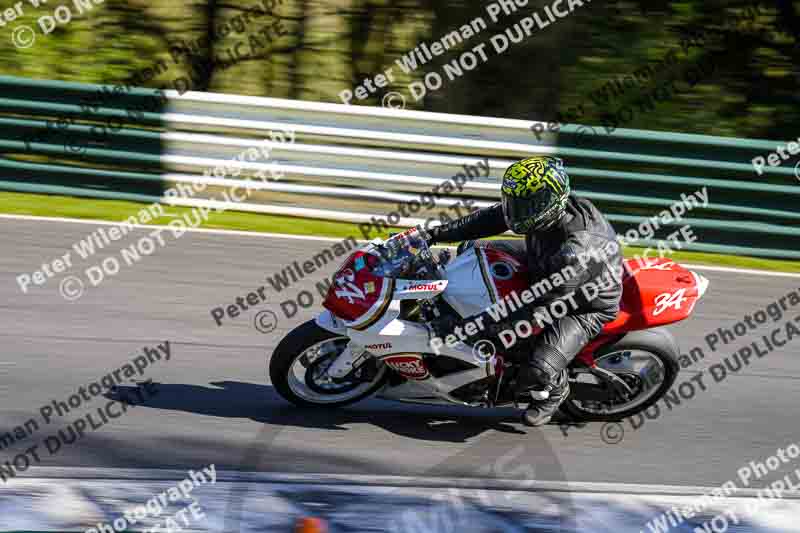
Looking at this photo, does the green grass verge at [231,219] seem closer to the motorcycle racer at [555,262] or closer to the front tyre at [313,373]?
the front tyre at [313,373]

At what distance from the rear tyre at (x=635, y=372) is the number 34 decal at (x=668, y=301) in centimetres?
22

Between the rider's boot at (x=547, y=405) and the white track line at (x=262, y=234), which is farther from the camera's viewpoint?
the white track line at (x=262, y=234)

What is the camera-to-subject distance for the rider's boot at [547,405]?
6.27 meters

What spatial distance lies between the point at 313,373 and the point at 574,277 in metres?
1.80

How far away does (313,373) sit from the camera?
653 centimetres

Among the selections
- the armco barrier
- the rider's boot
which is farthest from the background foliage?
the rider's boot

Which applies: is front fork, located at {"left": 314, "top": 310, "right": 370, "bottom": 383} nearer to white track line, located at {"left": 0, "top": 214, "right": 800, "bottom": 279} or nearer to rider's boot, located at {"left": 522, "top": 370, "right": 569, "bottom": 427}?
rider's boot, located at {"left": 522, "top": 370, "right": 569, "bottom": 427}

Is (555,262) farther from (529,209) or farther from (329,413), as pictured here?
(329,413)

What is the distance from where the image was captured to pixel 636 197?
11.0 m

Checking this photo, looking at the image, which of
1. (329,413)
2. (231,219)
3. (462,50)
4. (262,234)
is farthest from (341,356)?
(462,50)

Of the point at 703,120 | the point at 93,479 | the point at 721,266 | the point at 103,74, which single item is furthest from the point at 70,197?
the point at 703,120

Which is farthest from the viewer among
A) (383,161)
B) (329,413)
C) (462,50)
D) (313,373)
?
(462,50)

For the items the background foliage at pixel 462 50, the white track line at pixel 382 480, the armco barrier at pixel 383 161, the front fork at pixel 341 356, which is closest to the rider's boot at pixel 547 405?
the white track line at pixel 382 480

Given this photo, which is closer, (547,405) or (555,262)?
(555,262)
